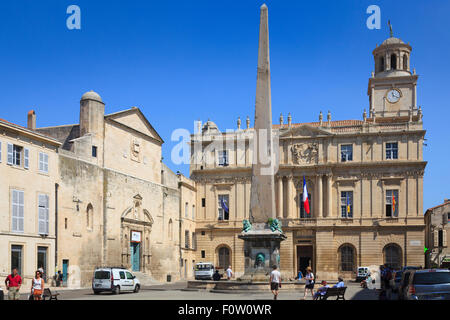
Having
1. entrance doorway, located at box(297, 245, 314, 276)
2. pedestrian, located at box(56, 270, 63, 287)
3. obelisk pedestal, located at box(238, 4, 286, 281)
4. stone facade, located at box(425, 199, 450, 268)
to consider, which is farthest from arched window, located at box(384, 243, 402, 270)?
pedestrian, located at box(56, 270, 63, 287)

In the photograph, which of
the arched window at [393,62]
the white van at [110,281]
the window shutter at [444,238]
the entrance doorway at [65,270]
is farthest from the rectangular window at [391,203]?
the white van at [110,281]

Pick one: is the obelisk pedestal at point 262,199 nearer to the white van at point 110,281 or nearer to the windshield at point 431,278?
the white van at point 110,281

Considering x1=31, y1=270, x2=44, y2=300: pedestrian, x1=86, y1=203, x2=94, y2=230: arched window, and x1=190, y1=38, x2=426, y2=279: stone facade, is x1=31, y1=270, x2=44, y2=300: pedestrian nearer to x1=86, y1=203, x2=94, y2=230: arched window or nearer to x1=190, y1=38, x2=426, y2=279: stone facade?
x1=86, y1=203, x2=94, y2=230: arched window

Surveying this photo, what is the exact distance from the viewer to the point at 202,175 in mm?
55562

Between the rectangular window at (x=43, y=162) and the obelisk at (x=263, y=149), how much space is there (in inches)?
501

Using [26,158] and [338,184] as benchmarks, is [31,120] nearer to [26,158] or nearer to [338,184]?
[26,158]

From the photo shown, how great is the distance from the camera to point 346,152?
52312mm

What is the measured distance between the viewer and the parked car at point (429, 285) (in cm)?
1495

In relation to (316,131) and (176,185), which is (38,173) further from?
(316,131)

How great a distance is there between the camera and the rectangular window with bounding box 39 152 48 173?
105ft

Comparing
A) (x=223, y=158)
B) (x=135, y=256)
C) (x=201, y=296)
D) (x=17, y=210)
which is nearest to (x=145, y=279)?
(x=135, y=256)

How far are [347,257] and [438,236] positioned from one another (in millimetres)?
14896
